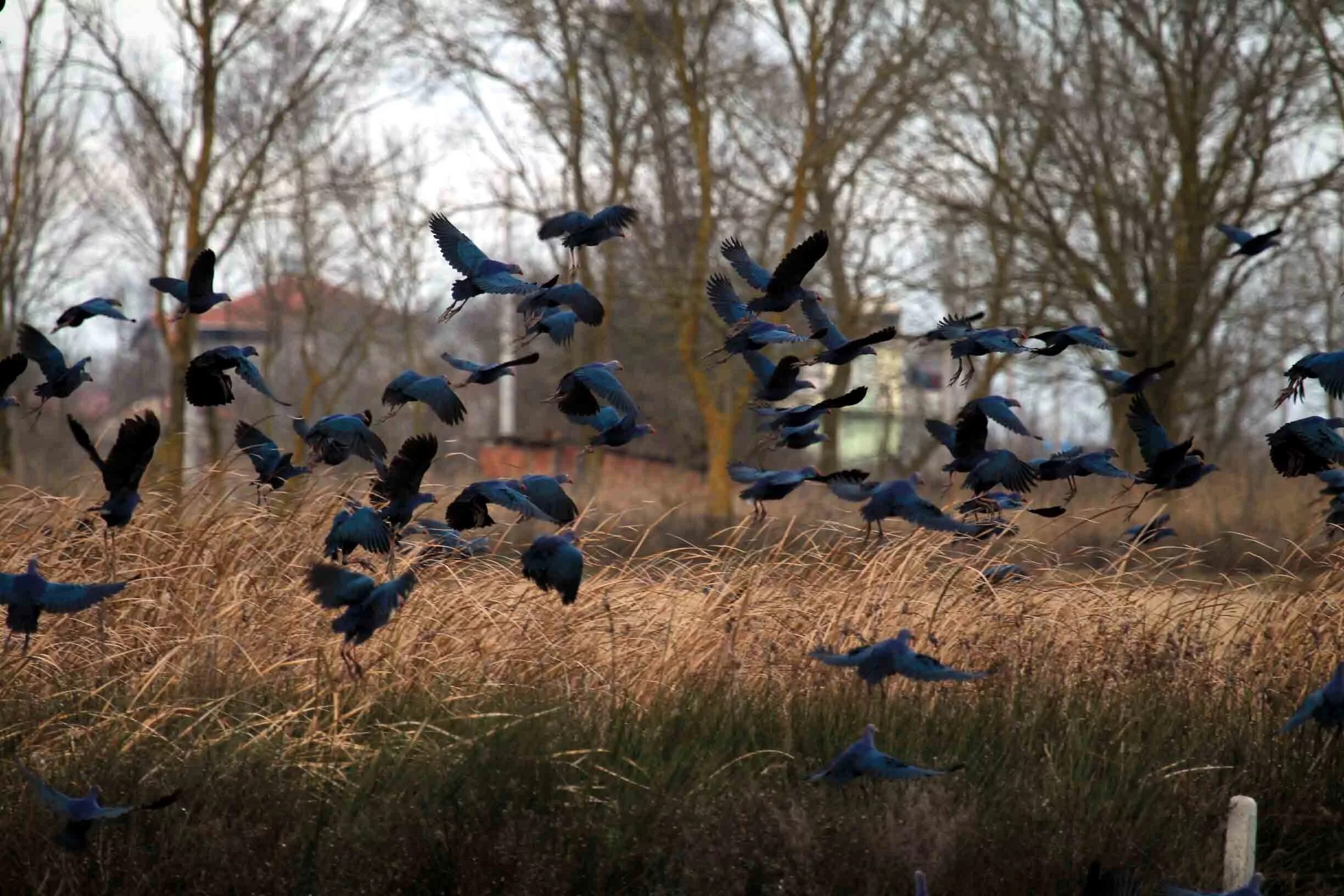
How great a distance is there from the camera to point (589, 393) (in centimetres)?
437

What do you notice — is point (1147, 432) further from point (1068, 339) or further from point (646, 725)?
point (646, 725)

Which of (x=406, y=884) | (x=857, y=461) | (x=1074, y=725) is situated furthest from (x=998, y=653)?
(x=857, y=461)

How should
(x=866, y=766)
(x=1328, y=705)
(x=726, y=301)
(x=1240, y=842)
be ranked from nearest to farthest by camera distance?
→ (x=866, y=766) < (x=1240, y=842) < (x=1328, y=705) < (x=726, y=301)

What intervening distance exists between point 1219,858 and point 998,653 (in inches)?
57.8

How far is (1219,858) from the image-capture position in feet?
13.7

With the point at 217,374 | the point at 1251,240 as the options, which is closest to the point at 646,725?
the point at 217,374

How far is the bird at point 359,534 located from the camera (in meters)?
4.16

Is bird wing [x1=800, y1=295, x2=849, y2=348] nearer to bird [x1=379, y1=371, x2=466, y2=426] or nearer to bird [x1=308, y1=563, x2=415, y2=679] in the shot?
bird [x1=379, y1=371, x2=466, y2=426]

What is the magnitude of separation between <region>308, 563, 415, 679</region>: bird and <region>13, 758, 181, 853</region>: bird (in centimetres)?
58

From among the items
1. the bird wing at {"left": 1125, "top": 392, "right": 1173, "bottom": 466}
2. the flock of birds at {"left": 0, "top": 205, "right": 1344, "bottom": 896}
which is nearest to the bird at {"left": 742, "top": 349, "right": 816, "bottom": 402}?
the flock of birds at {"left": 0, "top": 205, "right": 1344, "bottom": 896}

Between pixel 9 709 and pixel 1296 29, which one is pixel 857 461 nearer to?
pixel 1296 29

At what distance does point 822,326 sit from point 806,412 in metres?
0.31

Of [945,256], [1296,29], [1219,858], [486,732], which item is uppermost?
[1296,29]

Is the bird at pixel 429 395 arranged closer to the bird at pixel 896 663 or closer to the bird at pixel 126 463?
the bird at pixel 126 463
